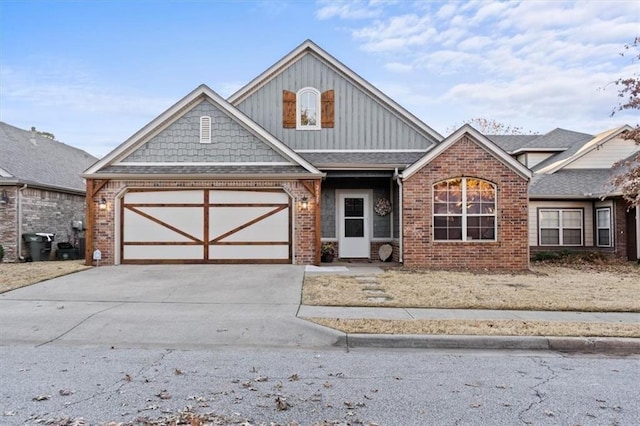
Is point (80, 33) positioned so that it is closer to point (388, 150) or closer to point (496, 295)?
point (388, 150)

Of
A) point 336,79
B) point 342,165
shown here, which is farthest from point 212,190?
point 336,79

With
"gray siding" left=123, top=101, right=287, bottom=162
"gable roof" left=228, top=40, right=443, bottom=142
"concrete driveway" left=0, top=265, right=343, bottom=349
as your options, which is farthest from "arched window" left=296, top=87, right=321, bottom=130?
"concrete driveway" left=0, top=265, right=343, bottom=349

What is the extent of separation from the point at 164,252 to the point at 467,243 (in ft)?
30.3

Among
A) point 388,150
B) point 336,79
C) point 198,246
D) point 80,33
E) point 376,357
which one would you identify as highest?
point 80,33

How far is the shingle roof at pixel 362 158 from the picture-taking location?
15961 millimetres

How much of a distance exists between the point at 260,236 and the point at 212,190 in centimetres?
202

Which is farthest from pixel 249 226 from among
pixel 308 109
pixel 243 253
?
pixel 308 109

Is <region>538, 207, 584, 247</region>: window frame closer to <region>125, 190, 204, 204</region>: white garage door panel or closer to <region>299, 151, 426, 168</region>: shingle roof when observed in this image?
<region>299, 151, 426, 168</region>: shingle roof

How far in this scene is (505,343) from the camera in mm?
6602

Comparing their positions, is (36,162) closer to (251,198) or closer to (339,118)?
(251,198)

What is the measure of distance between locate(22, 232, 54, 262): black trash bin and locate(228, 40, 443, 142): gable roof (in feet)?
27.2

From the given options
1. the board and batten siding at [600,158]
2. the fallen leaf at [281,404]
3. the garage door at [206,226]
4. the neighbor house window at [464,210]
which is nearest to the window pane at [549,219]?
the board and batten siding at [600,158]

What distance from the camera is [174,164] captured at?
1505cm

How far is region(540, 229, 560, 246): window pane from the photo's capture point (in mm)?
19219
